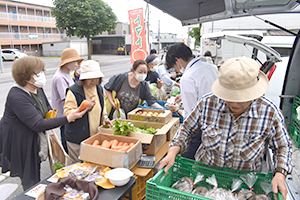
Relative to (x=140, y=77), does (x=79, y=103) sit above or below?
below

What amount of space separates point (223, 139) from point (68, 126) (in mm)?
2127

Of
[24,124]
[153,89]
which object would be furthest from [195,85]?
[153,89]

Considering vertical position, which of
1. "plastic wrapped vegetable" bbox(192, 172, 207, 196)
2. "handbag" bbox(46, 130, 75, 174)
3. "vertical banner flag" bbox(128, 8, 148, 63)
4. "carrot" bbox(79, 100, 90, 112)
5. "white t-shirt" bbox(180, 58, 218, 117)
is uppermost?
"vertical banner flag" bbox(128, 8, 148, 63)

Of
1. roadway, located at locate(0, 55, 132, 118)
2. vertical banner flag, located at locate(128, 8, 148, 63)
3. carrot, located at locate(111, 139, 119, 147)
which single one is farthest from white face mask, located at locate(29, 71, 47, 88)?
vertical banner flag, located at locate(128, 8, 148, 63)

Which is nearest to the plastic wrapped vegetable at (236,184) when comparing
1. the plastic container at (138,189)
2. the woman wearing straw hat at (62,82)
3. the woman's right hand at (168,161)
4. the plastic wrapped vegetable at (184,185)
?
the plastic wrapped vegetable at (184,185)

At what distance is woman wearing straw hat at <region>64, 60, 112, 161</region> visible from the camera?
9.09ft

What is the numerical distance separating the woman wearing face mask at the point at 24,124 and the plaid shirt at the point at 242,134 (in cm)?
156

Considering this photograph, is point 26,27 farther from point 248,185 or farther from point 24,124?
point 248,185

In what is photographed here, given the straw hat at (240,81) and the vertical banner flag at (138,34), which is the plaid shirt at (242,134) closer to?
the straw hat at (240,81)

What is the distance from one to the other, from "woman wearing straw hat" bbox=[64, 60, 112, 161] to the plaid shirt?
153 centimetres

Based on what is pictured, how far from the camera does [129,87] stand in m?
3.74

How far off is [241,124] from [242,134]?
0.08 meters

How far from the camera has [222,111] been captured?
5.39ft

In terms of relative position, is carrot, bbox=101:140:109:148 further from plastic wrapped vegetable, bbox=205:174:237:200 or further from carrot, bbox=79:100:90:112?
plastic wrapped vegetable, bbox=205:174:237:200
